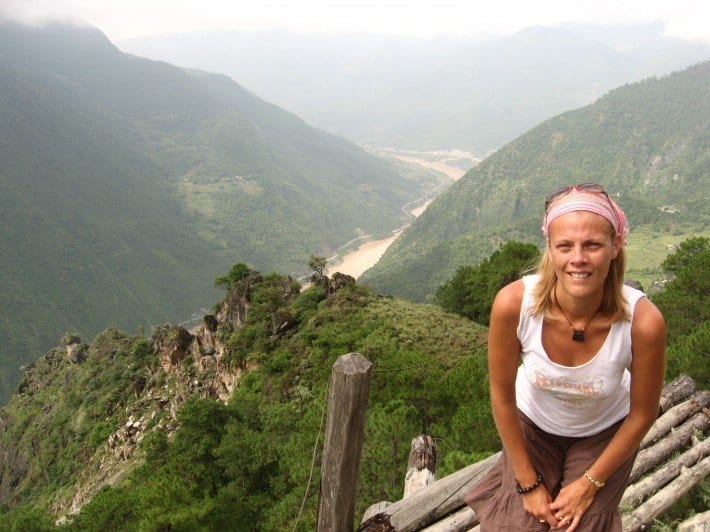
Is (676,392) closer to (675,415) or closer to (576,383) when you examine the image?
(675,415)

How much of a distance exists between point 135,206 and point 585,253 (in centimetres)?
14327

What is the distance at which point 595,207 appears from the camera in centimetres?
290

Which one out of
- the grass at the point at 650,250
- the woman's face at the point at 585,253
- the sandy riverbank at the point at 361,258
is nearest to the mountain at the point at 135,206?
the sandy riverbank at the point at 361,258

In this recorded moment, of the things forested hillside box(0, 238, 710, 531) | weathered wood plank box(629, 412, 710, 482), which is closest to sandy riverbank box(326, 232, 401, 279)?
forested hillside box(0, 238, 710, 531)

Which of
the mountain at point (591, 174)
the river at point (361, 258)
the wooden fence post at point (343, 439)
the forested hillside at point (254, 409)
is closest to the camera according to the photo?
the wooden fence post at point (343, 439)

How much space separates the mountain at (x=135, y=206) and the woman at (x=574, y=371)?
86576 millimetres

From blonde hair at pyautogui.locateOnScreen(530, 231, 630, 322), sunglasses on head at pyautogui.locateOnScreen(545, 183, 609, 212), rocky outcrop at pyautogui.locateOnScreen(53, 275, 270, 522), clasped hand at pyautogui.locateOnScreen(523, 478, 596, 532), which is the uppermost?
sunglasses on head at pyautogui.locateOnScreen(545, 183, 609, 212)

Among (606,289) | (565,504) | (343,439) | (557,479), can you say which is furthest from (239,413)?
(606,289)

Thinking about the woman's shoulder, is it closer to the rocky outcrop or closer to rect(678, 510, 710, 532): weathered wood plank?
rect(678, 510, 710, 532): weathered wood plank

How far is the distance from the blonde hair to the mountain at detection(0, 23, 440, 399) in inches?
3427

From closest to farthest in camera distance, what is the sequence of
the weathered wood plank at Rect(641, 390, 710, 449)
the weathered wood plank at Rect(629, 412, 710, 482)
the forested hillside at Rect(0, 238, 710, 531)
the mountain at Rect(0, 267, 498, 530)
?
1. the weathered wood plank at Rect(629, 412, 710, 482)
2. the weathered wood plank at Rect(641, 390, 710, 449)
3. the forested hillside at Rect(0, 238, 710, 531)
4. the mountain at Rect(0, 267, 498, 530)

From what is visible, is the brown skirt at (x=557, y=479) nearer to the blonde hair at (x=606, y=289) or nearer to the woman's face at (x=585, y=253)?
the blonde hair at (x=606, y=289)

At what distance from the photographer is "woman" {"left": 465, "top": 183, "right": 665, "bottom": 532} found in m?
2.89

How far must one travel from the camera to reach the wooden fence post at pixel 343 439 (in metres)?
3.78
